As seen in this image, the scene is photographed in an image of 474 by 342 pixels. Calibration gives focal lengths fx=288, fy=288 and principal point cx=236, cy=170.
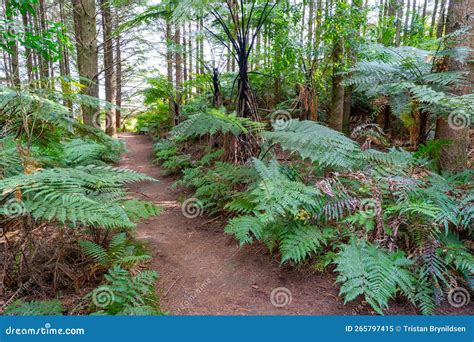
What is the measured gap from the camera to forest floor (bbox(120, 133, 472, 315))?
6.81 ft

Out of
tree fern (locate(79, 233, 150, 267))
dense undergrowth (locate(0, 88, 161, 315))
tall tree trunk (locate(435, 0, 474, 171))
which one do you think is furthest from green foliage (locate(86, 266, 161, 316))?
tall tree trunk (locate(435, 0, 474, 171))

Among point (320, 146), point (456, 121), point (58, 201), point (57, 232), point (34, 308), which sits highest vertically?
point (456, 121)

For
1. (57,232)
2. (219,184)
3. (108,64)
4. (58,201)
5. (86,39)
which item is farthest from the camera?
(108,64)

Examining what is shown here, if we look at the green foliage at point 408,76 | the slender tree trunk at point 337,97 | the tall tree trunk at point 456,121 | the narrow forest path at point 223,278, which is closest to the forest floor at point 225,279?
the narrow forest path at point 223,278

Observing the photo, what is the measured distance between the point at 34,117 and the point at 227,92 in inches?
222

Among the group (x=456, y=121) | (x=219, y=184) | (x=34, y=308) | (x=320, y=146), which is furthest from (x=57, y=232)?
(x=456, y=121)

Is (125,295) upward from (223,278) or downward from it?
upward

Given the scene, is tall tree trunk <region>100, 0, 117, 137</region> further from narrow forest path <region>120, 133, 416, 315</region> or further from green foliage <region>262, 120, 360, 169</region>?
green foliage <region>262, 120, 360, 169</region>

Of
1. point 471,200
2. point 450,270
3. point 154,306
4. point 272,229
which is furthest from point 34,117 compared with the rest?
point 471,200

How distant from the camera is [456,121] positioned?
315 centimetres

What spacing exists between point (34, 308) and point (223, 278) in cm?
134

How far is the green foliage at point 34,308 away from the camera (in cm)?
183

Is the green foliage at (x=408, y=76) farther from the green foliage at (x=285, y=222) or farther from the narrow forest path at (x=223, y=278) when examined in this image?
the narrow forest path at (x=223, y=278)

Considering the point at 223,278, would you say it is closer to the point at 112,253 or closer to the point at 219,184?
the point at 112,253
